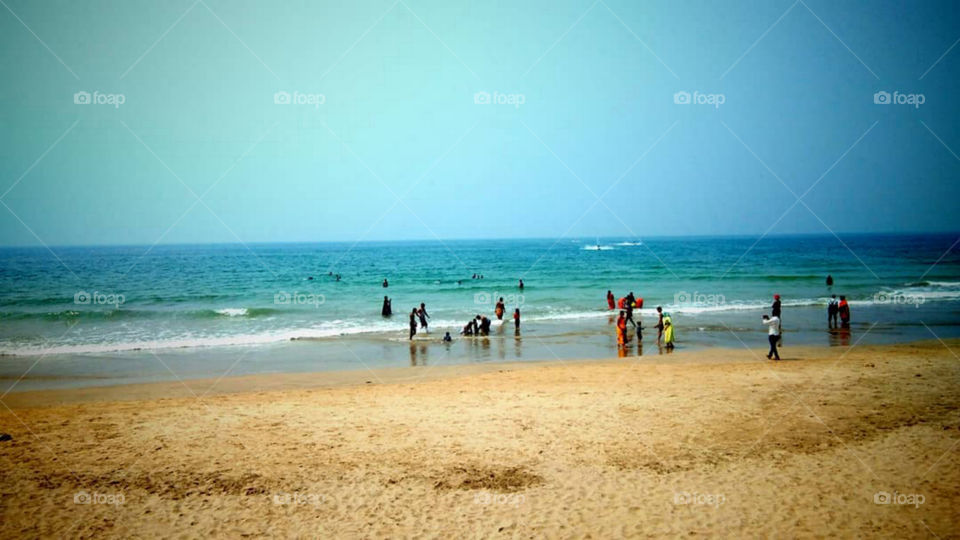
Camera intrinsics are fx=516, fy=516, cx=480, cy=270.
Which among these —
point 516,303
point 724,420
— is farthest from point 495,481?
point 516,303

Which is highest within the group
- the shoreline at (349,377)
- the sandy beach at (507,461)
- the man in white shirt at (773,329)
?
the man in white shirt at (773,329)

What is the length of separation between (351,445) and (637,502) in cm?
499

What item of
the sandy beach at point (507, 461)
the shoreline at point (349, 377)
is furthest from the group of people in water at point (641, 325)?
the sandy beach at point (507, 461)

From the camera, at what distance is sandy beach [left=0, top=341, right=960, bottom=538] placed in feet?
22.0

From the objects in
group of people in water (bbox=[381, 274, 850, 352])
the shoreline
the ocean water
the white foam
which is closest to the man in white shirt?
group of people in water (bbox=[381, 274, 850, 352])

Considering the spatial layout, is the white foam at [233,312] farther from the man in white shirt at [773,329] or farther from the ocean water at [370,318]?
the man in white shirt at [773,329]

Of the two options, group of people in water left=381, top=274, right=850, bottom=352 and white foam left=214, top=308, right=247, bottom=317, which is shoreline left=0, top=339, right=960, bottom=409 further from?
white foam left=214, top=308, right=247, bottom=317

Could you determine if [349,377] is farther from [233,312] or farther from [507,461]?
[233,312]

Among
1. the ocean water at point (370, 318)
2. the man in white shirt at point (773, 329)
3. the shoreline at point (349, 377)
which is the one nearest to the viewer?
the shoreline at point (349, 377)

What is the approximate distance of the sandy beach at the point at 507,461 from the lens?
669 centimetres

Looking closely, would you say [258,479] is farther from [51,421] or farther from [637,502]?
[51,421]

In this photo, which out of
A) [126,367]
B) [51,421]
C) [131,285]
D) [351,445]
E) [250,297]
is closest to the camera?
[351,445]

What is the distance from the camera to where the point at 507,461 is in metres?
8.45

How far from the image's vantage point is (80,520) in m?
6.86
